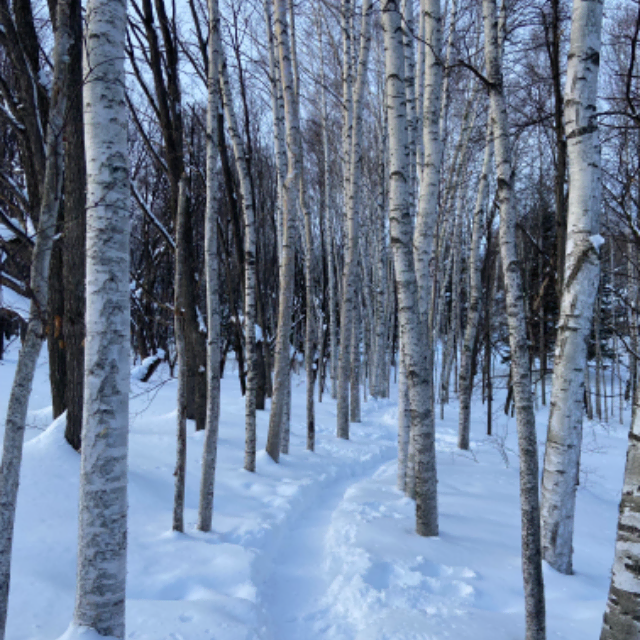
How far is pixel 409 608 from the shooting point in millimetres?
3449

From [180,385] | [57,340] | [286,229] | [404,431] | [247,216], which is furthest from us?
[286,229]

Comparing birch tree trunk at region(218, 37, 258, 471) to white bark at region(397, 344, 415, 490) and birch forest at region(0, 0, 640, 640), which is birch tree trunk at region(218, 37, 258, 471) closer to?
birch forest at region(0, 0, 640, 640)

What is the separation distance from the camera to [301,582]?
420 cm

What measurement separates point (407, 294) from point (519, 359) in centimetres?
154

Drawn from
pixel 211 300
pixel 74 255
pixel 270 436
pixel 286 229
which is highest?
pixel 286 229

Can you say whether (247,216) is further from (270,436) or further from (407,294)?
(270,436)

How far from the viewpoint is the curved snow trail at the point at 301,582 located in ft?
11.5

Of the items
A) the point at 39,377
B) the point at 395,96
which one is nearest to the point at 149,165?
the point at 39,377

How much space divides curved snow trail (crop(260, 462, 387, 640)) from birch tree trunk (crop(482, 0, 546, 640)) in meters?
1.51

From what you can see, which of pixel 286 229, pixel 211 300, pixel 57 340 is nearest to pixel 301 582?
pixel 211 300

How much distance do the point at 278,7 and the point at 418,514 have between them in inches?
244

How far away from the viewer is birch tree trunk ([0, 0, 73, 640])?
2.56 metres

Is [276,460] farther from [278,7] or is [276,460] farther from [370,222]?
[370,222]

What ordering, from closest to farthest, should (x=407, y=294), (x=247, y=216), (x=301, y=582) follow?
(x=301, y=582) < (x=407, y=294) < (x=247, y=216)
